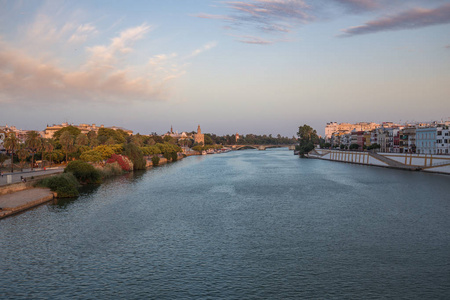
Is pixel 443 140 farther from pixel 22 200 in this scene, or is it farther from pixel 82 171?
pixel 22 200

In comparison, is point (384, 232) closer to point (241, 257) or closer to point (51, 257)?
point (241, 257)

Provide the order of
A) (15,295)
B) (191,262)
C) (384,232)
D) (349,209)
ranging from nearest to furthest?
(15,295)
(191,262)
(384,232)
(349,209)

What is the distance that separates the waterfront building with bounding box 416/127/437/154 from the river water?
184 feet

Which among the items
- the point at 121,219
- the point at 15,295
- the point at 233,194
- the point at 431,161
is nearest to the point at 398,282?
the point at 15,295

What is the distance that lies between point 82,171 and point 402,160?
6937 centimetres

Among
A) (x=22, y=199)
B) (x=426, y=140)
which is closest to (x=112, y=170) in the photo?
(x=22, y=199)

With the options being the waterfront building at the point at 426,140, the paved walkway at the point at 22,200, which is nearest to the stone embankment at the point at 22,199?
the paved walkway at the point at 22,200

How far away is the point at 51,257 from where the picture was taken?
22.6 meters

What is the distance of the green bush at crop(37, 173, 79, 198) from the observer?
4362 cm

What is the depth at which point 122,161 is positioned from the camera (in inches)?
3044

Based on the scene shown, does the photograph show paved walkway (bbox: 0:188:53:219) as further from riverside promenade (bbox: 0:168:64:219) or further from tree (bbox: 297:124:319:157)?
tree (bbox: 297:124:319:157)

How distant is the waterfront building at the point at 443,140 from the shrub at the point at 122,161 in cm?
6932

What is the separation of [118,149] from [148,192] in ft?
116

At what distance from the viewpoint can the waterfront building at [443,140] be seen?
87.8 m
